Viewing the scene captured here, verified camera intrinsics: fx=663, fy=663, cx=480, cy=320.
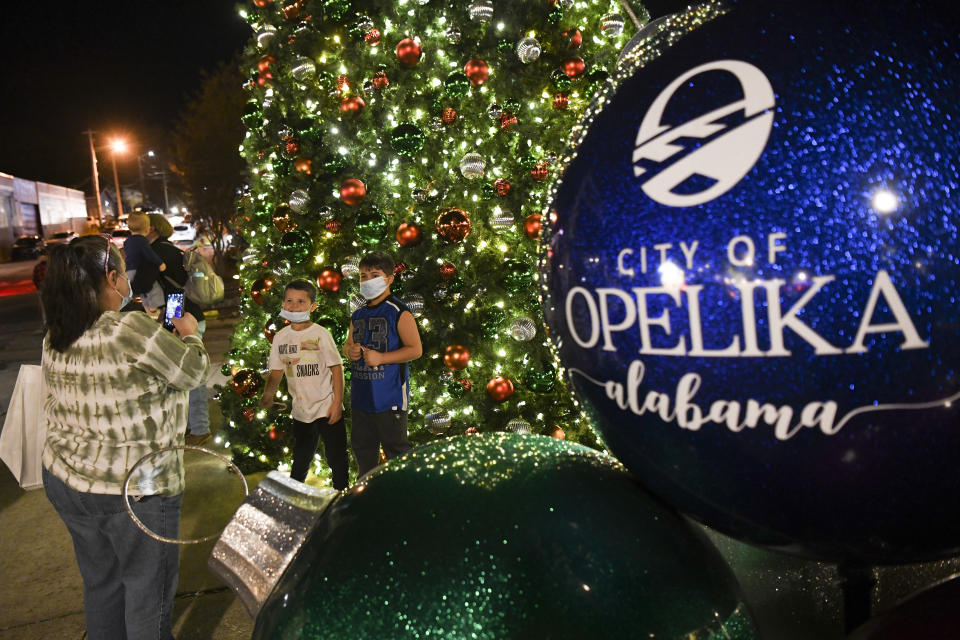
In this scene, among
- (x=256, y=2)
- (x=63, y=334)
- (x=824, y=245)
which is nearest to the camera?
(x=824, y=245)

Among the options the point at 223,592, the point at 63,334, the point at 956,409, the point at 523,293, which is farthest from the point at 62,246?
the point at 523,293

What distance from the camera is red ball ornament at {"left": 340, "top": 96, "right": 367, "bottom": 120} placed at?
5.22 meters

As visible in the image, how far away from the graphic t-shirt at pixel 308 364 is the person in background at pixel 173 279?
2391 mm

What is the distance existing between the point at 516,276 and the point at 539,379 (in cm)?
87

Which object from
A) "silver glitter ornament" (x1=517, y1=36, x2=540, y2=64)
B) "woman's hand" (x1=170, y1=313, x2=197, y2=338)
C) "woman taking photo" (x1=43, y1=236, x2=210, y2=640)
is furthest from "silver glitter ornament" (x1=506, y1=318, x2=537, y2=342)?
"woman taking photo" (x1=43, y1=236, x2=210, y2=640)

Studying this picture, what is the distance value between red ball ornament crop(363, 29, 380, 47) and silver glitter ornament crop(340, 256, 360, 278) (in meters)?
1.71

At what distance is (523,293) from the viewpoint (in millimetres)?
5578

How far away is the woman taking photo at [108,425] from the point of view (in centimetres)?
258

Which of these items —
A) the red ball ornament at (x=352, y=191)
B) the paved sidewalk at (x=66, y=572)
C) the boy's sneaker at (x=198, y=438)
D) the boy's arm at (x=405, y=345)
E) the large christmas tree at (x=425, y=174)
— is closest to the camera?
the paved sidewalk at (x=66, y=572)

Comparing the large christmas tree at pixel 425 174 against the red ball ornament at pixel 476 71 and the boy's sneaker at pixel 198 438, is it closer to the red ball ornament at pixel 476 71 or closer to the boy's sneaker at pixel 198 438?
the red ball ornament at pixel 476 71

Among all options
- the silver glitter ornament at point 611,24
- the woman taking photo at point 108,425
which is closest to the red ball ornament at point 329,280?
the woman taking photo at point 108,425

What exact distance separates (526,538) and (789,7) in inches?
27.7

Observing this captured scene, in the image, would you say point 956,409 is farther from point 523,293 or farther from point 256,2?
point 256,2

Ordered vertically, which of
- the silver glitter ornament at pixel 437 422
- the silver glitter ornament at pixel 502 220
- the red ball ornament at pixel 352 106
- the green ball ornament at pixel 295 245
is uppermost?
the red ball ornament at pixel 352 106
